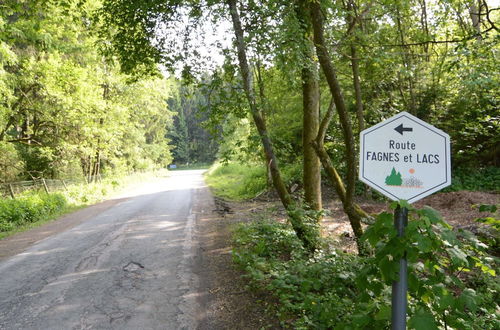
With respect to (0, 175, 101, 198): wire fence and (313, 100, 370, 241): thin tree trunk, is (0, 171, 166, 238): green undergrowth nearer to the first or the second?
(0, 175, 101, 198): wire fence

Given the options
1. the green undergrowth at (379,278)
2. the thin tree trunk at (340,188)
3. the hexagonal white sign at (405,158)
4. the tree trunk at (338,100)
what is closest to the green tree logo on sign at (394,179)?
the hexagonal white sign at (405,158)

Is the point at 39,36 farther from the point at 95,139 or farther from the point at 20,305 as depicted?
the point at 20,305

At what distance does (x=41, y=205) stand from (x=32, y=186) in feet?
8.15

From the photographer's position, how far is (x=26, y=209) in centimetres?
1257

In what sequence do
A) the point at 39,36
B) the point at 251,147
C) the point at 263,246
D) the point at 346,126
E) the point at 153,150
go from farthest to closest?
the point at 153,150, the point at 39,36, the point at 251,147, the point at 263,246, the point at 346,126

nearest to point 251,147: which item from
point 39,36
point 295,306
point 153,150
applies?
point 295,306

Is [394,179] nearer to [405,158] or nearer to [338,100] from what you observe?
[405,158]

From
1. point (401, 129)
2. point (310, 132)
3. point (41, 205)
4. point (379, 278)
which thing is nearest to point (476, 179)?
point (310, 132)

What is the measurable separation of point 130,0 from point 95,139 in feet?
48.9

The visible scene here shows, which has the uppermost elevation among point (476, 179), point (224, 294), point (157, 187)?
point (476, 179)

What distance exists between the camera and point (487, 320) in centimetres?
361

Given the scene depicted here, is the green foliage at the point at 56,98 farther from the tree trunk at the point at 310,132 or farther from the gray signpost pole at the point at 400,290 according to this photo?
the gray signpost pole at the point at 400,290

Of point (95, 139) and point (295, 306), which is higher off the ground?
point (95, 139)

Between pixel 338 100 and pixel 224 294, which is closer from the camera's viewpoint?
pixel 338 100
